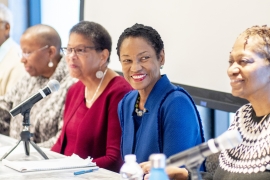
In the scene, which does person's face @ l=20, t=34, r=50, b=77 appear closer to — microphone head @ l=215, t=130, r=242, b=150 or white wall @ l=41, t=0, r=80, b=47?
white wall @ l=41, t=0, r=80, b=47

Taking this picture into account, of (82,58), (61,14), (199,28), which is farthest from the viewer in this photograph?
(61,14)

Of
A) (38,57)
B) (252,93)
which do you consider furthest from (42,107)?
(252,93)

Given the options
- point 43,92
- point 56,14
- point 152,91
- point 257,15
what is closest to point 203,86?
Answer: point 257,15

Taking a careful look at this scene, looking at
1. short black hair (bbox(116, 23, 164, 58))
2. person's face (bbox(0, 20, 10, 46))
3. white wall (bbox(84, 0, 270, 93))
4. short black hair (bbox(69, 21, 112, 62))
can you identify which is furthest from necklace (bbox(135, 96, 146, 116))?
person's face (bbox(0, 20, 10, 46))

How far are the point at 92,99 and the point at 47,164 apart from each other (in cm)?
67

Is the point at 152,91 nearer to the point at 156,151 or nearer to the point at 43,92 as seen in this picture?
the point at 156,151

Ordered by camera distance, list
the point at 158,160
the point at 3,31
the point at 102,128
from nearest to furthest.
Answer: the point at 158,160 → the point at 102,128 → the point at 3,31

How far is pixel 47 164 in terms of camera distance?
2.79 metres

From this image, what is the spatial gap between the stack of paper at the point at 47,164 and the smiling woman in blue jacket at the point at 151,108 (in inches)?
8.9

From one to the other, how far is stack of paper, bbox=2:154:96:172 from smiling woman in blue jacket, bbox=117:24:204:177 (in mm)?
225

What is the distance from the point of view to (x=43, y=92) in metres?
2.84

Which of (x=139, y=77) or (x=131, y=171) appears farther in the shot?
(x=139, y=77)

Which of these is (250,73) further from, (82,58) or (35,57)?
(35,57)

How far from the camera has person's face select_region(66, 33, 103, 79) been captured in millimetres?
3344
